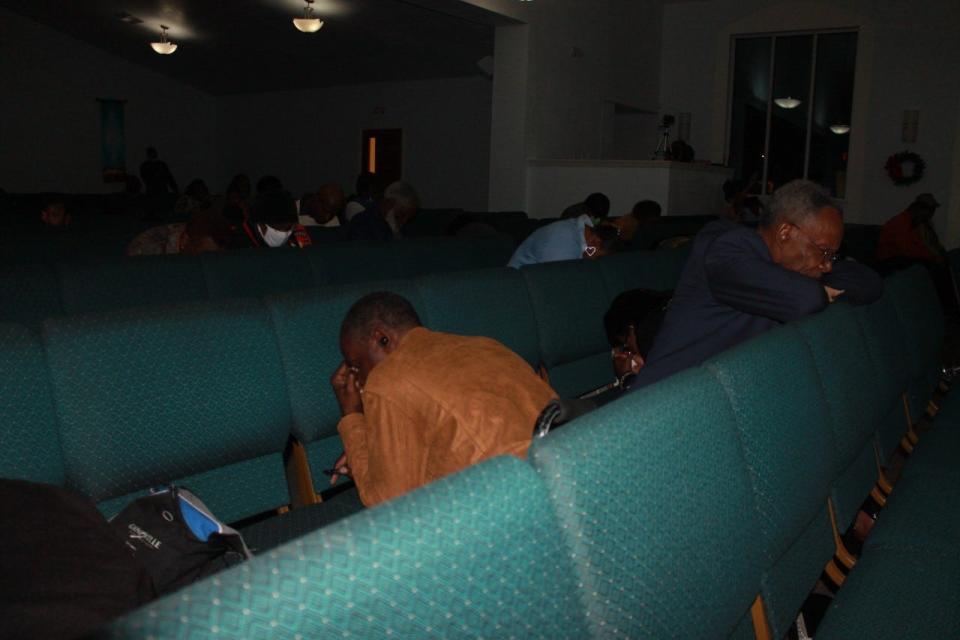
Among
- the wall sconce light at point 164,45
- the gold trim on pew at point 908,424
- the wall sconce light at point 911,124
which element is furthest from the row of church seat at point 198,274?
the wall sconce light at point 164,45

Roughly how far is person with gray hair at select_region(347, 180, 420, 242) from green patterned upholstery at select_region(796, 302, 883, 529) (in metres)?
3.18

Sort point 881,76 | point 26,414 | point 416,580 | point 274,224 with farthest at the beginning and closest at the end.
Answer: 1. point 881,76
2. point 274,224
3. point 26,414
4. point 416,580

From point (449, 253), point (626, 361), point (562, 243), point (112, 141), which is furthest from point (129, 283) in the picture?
point (112, 141)

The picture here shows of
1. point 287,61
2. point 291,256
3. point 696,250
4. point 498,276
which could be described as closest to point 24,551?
point 696,250

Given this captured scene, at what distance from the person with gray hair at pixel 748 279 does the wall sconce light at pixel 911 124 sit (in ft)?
36.0

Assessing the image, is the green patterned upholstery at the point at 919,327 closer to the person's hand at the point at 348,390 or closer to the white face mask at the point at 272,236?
the person's hand at the point at 348,390

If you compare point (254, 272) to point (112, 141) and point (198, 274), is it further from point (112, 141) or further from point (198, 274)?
point (112, 141)

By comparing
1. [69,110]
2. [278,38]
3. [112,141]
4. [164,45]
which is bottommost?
[112,141]

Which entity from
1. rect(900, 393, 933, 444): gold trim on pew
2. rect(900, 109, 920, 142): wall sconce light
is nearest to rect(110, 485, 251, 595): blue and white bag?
rect(900, 393, 933, 444): gold trim on pew

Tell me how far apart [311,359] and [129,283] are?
118 cm

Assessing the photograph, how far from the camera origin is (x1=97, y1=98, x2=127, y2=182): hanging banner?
1719cm

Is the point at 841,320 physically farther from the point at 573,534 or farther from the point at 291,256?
the point at 291,256

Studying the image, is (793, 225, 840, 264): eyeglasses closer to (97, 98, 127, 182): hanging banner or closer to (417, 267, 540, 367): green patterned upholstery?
(417, 267, 540, 367): green patterned upholstery

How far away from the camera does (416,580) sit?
72cm
